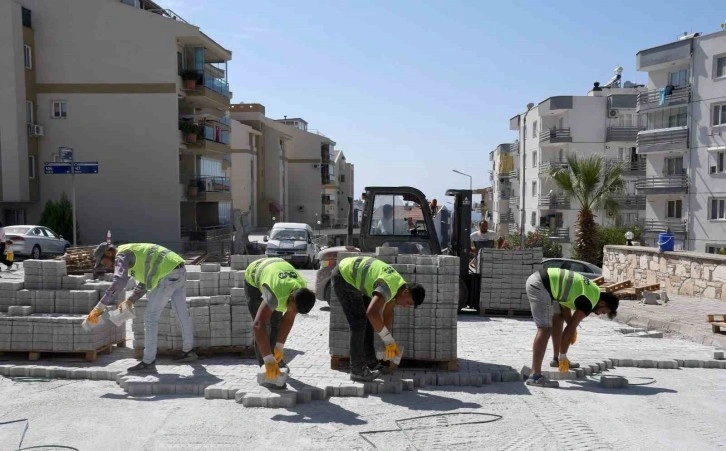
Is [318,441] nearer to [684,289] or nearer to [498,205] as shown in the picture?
[684,289]

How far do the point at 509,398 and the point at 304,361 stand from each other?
2863 millimetres

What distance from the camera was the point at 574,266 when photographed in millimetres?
18156

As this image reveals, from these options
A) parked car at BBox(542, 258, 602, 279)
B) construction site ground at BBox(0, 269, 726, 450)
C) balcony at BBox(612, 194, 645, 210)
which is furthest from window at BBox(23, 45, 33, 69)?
balcony at BBox(612, 194, 645, 210)

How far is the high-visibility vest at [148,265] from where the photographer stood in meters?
8.25

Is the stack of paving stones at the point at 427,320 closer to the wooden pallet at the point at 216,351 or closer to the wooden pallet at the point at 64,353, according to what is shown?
the wooden pallet at the point at 216,351

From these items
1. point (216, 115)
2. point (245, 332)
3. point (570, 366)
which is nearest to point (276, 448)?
point (245, 332)

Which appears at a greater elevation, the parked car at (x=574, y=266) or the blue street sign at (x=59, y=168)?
the blue street sign at (x=59, y=168)

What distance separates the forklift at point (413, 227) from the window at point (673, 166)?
2398 centimetres

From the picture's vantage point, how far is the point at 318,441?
6016 millimetres

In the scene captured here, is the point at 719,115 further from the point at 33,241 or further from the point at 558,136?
the point at 33,241

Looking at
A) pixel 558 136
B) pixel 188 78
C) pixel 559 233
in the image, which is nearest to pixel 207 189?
pixel 188 78

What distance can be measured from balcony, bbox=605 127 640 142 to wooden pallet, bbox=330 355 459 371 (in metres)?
38.3

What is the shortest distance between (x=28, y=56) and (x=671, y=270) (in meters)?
30.2

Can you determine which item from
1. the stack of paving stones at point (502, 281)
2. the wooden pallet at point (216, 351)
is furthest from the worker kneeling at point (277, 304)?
the stack of paving stones at point (502, 281)
